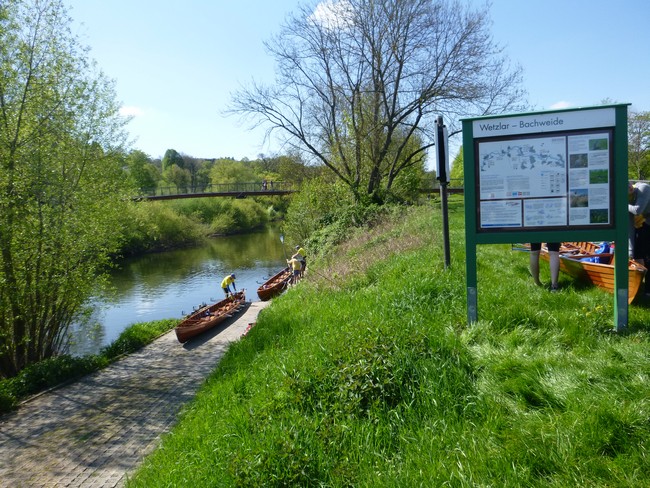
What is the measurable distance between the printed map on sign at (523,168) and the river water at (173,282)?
12750 millimetres

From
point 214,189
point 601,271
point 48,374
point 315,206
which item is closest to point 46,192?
point 48,374

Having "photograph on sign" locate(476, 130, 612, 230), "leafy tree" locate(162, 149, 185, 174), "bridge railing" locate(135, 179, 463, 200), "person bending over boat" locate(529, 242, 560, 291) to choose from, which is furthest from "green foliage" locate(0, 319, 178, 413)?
"leafy tree" locate(162, 149, 185, 174)

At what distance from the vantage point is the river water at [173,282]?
791 inches

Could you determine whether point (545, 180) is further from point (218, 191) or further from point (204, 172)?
point (204, 172)

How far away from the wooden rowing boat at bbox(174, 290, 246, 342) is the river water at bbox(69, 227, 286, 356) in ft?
7.20

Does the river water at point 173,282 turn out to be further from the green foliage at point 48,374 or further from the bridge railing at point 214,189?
the bridge railing at point 214,189

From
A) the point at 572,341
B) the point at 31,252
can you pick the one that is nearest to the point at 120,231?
the point at 31,252

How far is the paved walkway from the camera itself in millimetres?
6020

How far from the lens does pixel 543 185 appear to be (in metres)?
4.75

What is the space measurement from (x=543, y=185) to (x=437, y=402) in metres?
2.55

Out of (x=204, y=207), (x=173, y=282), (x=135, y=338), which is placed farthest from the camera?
(x=204, y=207)

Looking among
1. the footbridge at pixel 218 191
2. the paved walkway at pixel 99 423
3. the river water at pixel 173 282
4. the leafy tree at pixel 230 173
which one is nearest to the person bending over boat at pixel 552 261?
the paved walkway at pixel 99 423

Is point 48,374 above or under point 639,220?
under

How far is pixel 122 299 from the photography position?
1101 inches
